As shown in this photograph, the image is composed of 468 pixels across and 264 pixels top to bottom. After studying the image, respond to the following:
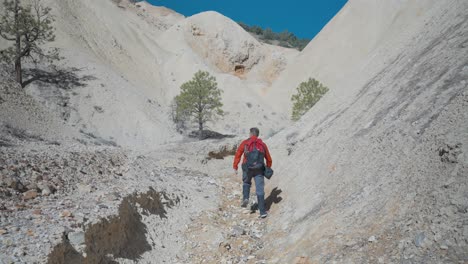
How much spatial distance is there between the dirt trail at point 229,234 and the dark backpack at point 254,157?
98 centimetres

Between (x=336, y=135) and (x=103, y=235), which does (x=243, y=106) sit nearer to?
(x=336, y=135)

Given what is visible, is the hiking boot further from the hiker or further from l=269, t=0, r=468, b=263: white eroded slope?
l=269, t=0, r=468, b=263: white eroded slope

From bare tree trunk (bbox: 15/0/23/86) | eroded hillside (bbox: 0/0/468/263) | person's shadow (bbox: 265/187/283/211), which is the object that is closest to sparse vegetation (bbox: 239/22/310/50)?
bare tree trunk (bbox: 15/0/23/86)

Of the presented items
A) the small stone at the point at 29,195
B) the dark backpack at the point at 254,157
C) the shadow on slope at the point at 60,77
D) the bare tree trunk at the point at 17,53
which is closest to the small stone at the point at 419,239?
the dark backpack at the point at 254,157

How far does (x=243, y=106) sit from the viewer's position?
4222 cm

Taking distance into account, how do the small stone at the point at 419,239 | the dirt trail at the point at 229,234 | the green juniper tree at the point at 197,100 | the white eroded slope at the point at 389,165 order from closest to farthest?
the small stone at the point at 419,239
the white eroded slope at the point at 389,165
the dirt trail at the point at 229,234
the green juniper tree at the point at 197,100

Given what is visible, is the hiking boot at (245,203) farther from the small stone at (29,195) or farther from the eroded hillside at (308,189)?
the small stone at (29,195)

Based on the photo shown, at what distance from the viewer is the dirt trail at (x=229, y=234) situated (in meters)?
6.20

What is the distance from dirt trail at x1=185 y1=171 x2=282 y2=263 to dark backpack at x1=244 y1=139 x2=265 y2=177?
983mm

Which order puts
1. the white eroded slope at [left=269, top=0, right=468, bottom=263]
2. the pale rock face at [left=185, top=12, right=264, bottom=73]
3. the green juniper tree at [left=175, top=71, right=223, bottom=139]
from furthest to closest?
1. the pale rock face at [left=185, top=12, right=264, bottom=73]
2. the green juniper tree at [left=175, top=71, right=223, bottom=139]
3. the white eroded slope at [left=269, top=0, right=468, bottom=263]

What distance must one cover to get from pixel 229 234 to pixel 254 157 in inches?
67.2

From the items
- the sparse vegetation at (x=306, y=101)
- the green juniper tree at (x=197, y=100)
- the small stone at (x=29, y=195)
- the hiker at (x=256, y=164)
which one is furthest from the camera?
the green juniper tree at (x=197, y=100)

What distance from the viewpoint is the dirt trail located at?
244 inches

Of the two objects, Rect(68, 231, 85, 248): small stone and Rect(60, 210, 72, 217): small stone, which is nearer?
Rect(68, 231, 85, 248): small stone
